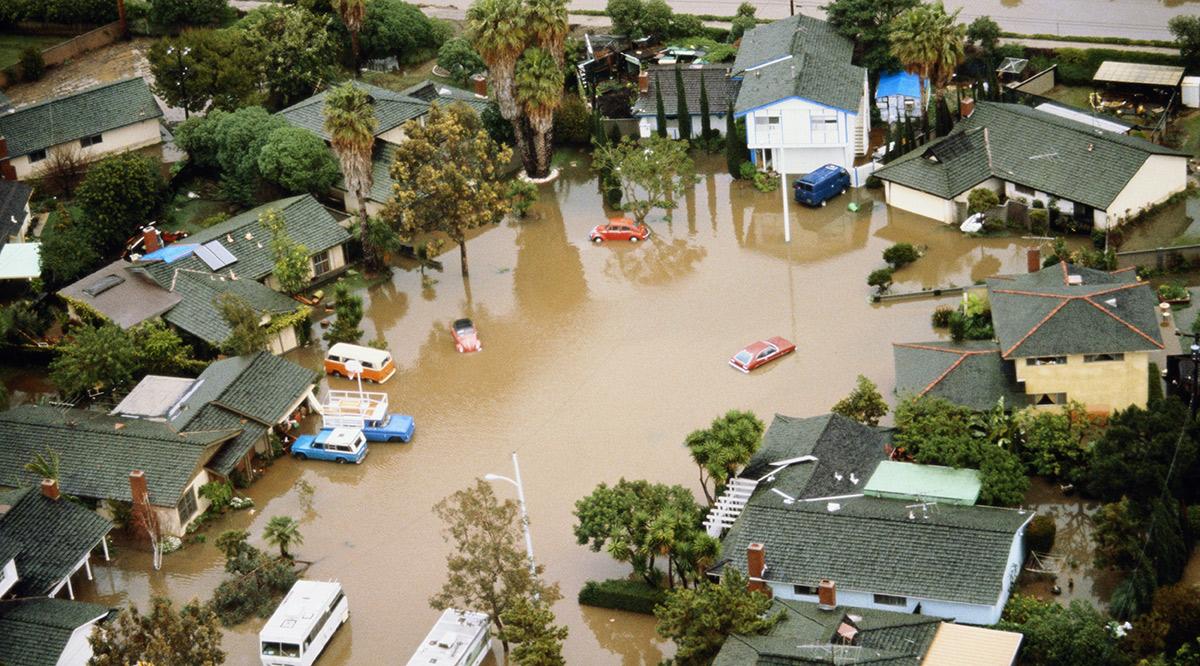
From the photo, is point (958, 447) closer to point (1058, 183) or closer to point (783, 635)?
point (783, 635)

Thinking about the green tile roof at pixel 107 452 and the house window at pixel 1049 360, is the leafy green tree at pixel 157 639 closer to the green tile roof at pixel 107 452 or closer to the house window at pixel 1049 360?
the green tile roof at pixel 107 452

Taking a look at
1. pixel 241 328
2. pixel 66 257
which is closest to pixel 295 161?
pixel 66 257

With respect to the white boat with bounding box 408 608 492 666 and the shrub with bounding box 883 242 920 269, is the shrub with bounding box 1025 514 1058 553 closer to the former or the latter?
the white boat with bounding box 408 608 492 666

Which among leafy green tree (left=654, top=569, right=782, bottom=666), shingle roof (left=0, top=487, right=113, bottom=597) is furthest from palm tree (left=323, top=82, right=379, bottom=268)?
leafy green tree (left=654, top=569, right=782, bottom=666)

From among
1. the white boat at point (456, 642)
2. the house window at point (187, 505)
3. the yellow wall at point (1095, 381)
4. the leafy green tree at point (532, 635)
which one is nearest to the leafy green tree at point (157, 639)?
the white boat at point (456, 642)

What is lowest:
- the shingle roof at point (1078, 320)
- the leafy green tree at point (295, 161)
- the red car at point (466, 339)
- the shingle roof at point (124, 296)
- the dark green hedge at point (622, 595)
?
the dark green hedge at point (622, 595)

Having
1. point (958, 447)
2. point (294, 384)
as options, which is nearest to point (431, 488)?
point (294, 384)

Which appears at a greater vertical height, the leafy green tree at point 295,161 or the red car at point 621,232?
the leafy green tree at point 295,161
